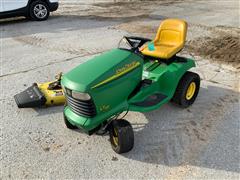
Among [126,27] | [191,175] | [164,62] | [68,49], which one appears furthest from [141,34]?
[191,175]

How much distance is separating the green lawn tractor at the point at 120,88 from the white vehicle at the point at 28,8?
6.51 metres

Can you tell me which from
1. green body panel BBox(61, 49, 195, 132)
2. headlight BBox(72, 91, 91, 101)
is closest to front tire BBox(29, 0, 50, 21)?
green body panel BBox(61, 49, 195, 132)

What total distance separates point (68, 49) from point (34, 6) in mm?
3668

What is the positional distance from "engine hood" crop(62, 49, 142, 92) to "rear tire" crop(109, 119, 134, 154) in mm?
531

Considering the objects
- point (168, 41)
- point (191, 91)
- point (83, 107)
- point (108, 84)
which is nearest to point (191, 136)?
point (191, 91)

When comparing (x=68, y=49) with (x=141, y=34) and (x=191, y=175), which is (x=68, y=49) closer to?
(x=141, y=34)

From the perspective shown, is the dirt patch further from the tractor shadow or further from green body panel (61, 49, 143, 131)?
green body panel (61, 49, 143, 131)

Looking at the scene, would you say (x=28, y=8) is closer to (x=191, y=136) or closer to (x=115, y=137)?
(x=115, y=137)

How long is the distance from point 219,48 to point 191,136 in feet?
11.6

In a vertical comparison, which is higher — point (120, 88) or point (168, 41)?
point (168, 41)

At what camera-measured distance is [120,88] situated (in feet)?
11.1

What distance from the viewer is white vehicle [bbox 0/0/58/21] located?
9211 mm

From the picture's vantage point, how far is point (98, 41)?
7465mm

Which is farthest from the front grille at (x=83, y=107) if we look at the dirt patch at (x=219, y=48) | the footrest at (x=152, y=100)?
the dirt patch at (x=219, y=48)
